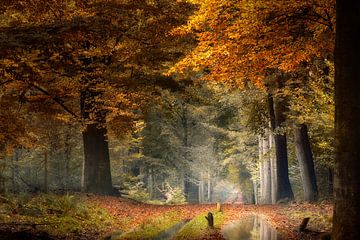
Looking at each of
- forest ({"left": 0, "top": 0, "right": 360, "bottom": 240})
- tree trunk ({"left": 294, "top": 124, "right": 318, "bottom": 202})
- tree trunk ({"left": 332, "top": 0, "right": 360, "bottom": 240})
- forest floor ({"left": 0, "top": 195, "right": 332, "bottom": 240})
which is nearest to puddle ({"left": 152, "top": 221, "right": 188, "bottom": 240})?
forest ({"left": 0, "top": 0, "right": 360, "bottom": 240})

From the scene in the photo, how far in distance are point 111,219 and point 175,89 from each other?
7.64 metres

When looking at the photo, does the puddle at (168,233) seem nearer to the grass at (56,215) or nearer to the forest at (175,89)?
the forest at (175,89)

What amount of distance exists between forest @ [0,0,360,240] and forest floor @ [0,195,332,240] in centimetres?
7

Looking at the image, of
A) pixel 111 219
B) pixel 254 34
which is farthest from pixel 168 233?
pixel 254 34

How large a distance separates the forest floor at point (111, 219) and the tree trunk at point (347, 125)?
3.89m

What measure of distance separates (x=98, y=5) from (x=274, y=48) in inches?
295

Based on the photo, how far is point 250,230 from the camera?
1552 cm

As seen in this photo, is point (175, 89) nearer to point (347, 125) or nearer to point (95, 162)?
point (95, 162)

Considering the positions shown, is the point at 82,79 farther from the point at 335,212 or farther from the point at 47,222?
the point at 335,212

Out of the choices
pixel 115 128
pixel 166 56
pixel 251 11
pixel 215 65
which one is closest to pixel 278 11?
pixel 251 11

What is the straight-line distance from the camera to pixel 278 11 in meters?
13.4

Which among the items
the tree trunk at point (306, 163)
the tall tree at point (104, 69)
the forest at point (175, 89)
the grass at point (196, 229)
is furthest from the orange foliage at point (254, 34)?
the tree trunk at point (306, 163)

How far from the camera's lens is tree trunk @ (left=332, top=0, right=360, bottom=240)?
30.6 ft

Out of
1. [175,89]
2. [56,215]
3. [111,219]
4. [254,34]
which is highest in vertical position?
[175,89]
